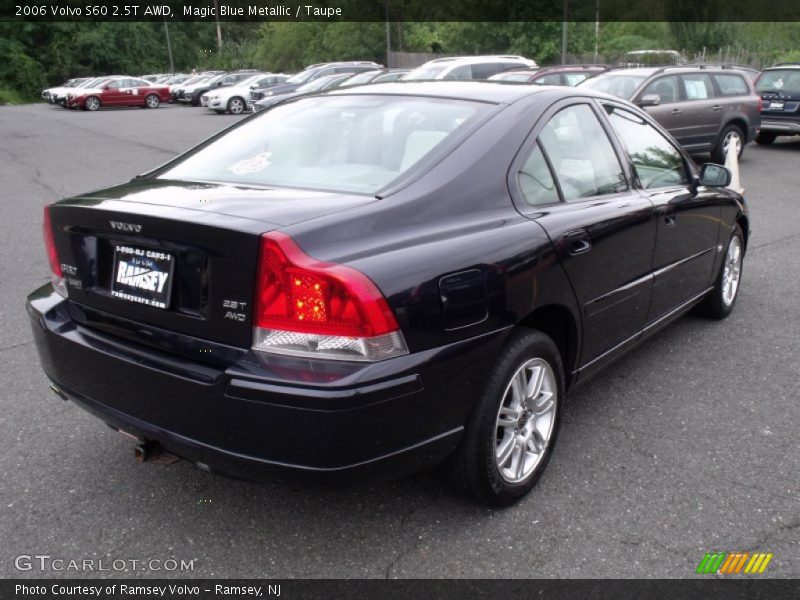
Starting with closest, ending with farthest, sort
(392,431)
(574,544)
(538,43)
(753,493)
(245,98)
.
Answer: (392,431) < (574,544) < (753,493) < (245,98) < (538,43)

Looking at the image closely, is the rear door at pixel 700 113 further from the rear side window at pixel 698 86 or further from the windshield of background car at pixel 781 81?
the windshield of background car at pixel 781 81

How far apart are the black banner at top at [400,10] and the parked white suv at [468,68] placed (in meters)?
9.81

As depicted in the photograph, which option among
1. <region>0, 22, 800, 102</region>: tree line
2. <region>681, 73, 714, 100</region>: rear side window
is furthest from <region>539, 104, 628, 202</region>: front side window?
<region>0, 22, 800, 102</region>: tree line

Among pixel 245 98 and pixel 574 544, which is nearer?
pixel 574 544

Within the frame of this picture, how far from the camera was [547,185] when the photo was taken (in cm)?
324

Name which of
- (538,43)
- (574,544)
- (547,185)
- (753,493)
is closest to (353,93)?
(547,185)

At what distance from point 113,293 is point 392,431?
115 centimetres

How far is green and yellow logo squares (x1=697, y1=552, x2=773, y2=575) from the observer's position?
2.66 m

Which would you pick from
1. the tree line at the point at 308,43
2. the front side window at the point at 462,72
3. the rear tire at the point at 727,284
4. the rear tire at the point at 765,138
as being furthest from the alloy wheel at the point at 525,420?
the tree line at the point at 308,43

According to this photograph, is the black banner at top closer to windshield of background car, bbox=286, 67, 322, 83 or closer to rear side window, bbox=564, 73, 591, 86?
windshield of background car, bbox=286, 67, 322, 83

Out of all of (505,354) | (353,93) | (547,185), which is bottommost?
(505,354)

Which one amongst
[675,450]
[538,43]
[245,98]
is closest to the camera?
[675,450]
